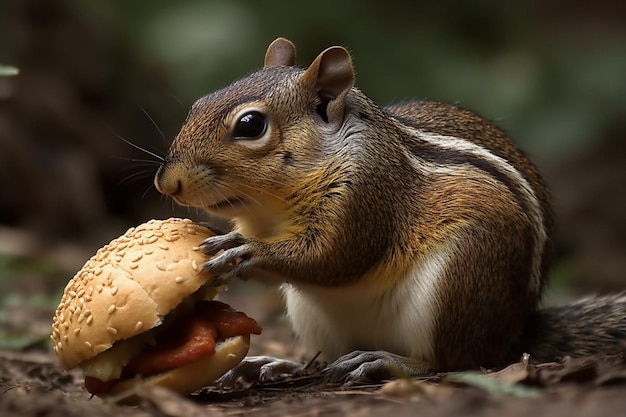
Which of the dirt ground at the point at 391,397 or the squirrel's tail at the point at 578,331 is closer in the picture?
the dirt ground at the point at 391,397

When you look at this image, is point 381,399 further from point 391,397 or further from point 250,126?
point 250,126

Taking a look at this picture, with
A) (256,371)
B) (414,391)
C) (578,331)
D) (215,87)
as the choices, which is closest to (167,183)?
(256,371)

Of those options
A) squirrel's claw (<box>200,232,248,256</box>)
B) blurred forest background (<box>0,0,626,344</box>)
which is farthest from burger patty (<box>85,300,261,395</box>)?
blurred forest background (<box>0,0,626,344</box>)

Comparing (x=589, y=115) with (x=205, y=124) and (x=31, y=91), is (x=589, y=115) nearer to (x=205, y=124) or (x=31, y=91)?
(x=31, y=91)

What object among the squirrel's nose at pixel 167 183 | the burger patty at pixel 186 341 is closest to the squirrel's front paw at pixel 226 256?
the burger patty at pixel 186 341

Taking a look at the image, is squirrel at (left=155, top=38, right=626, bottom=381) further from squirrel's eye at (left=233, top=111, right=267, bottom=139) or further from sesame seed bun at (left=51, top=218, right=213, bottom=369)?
sesame seed bun at (left=51, top=218, right=213, bottom=369)

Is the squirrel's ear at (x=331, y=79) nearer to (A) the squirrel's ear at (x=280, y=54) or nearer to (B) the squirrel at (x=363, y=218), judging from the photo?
(B) the squirrel at (x=363, y=218)
